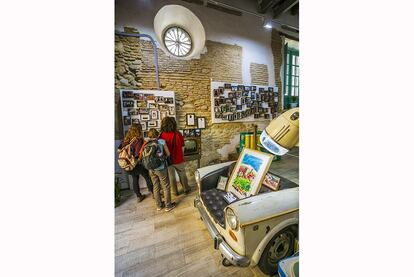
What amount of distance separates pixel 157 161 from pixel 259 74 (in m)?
3.65

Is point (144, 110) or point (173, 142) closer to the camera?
point (173, 142)

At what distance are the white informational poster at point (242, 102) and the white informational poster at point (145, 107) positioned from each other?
3.63ft

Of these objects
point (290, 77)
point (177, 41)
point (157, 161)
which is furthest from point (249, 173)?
point (290, 77)

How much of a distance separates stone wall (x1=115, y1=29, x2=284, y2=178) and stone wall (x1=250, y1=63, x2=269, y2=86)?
0.43m

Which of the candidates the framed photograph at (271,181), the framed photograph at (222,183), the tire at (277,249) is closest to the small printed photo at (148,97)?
the framed photograph at (222,183)

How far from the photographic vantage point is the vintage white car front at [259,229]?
129 centimetres

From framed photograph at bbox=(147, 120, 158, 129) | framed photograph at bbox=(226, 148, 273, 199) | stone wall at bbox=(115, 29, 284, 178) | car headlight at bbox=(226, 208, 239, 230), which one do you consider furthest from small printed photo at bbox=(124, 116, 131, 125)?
car headlight at bbox=(226, 208, 239, 230)

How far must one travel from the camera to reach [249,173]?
6.59 feet

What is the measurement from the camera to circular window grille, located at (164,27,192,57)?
3582 mm

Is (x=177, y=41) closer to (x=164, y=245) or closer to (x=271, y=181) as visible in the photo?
(x=271, y=181)

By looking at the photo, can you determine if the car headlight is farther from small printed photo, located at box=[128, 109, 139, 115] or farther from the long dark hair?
small printed photo, located at box=[128, 109, 139, 115]
